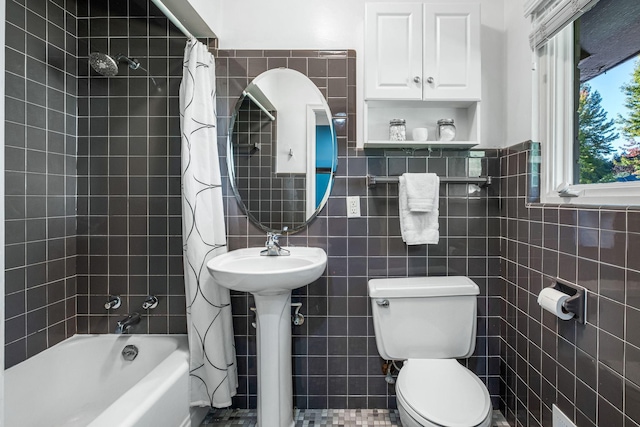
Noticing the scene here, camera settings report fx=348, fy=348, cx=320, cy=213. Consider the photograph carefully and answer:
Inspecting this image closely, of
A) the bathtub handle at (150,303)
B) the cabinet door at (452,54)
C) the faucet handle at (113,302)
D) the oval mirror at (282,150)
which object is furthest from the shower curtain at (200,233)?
the cabinet door at (452,54)

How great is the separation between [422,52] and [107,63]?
1539mm

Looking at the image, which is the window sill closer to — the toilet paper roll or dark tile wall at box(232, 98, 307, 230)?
the toilet paper roll

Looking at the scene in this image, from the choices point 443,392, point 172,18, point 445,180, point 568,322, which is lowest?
point 443,392

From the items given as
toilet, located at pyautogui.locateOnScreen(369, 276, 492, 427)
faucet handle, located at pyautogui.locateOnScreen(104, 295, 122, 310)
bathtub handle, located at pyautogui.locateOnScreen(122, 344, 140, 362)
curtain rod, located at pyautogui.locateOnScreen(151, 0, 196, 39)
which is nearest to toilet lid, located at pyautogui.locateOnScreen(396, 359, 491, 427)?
toilet, located at pyautogui.locateOnScreen(369, 276, 492, 427)

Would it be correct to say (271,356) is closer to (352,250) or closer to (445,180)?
(352,250)

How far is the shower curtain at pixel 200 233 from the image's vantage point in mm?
1645

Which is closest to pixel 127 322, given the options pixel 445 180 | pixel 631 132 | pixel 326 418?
pixel 326 418

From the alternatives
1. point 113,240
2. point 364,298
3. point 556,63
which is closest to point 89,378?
point 113,240

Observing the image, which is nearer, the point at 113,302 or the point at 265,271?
the point at 265,271

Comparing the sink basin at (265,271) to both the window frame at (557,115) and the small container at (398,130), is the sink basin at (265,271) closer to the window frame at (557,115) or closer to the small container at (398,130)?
the small container at (398,130)

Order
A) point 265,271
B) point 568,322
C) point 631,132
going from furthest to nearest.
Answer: point 265,271
point 568,322
point 631,132

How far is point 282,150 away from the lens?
183 centimetres

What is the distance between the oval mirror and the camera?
1.82m

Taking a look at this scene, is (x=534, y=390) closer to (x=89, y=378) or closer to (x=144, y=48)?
(x=89, y=378)
